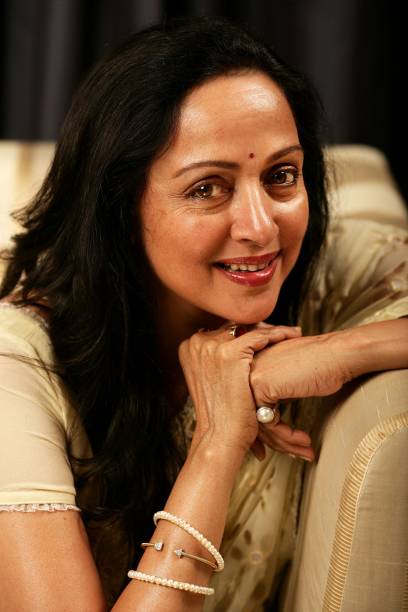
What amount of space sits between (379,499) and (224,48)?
71cm

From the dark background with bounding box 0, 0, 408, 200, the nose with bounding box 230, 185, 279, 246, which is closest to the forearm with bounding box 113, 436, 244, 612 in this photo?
the nose with bounding box 230, 185, 279, 246

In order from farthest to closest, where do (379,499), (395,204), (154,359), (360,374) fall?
(395,204) < (154,359) < (360,374) < (379,499)

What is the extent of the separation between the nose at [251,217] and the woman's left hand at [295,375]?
161mm

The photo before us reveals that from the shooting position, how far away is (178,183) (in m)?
1.19

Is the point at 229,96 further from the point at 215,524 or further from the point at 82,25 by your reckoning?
the point at 82,25

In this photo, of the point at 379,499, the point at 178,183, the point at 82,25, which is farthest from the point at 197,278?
the point at 82,25

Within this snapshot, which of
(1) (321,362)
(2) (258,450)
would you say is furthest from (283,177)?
(2) (258,450)

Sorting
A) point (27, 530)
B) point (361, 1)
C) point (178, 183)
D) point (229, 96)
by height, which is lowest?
point (27, 530)

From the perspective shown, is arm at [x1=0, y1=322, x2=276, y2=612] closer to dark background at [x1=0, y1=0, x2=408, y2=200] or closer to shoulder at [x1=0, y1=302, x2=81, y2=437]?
shoulder at [x1=0, y1=302, x2=81, y2=437]

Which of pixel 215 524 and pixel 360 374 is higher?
pixel 360 374

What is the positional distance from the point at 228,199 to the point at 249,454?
44 centimetres

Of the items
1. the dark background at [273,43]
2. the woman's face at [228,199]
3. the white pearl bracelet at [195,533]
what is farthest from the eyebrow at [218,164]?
the dark background at [273,43]

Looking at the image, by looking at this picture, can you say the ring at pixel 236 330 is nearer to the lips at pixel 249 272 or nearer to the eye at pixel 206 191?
the lips at pixel 249 272

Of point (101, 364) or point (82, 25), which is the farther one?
point (82, 25)
